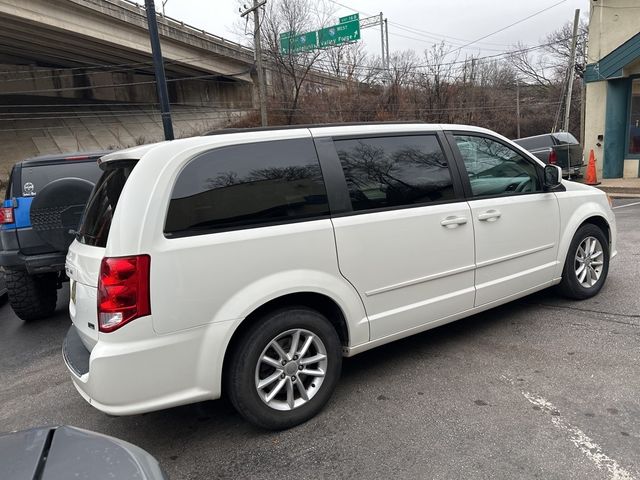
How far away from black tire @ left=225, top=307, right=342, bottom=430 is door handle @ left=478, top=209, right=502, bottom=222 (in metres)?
1.54

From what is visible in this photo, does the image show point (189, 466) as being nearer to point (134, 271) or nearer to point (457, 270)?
point (134, 271)

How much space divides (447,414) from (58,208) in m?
4.21

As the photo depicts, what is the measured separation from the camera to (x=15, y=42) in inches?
1009

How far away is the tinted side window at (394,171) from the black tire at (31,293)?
4.22 metres

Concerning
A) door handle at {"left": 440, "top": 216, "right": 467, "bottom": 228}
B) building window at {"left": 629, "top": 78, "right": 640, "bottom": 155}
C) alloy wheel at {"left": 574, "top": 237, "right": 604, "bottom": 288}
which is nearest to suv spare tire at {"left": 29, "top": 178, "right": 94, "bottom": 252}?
door handle at {"left": 440, "top": 216, "right": 467, "bottom": 228}

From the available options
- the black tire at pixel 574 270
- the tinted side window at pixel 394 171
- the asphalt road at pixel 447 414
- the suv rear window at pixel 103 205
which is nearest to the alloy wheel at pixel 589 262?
the black tire at pixel 574 270

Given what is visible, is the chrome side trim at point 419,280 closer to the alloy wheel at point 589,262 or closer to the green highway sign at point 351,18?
the alloy wheel at point 589,262

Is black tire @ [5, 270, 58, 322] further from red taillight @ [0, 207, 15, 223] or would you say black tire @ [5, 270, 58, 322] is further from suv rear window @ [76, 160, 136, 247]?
suv rear window @ [76, 160, 136, 247]

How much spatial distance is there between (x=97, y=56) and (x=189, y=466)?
111ft

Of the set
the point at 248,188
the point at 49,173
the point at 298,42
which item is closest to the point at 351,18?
the point at 298,42

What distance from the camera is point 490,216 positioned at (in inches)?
147

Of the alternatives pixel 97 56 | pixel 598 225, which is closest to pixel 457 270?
pixel 598 225

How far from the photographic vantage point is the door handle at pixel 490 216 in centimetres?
369

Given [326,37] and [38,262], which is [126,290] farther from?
[326,37]
